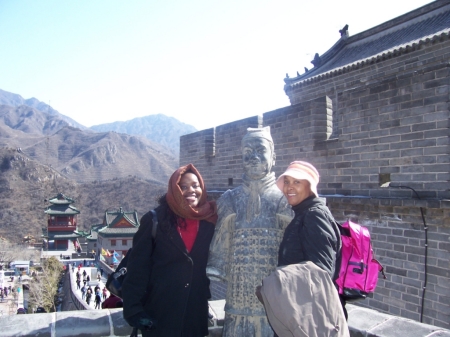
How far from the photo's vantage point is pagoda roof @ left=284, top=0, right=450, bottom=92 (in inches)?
339

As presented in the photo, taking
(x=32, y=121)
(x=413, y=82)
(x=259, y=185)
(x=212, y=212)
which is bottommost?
(x=212, y=212)

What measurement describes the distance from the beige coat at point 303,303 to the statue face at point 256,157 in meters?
0.93

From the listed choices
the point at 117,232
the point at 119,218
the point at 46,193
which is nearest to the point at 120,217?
the point at 119,218

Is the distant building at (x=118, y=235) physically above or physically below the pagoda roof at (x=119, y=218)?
below

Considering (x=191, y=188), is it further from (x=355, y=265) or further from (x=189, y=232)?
(x=355, y=265)

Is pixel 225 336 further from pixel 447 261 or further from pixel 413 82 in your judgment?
pixel 413 82

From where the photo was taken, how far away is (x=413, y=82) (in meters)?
4.88

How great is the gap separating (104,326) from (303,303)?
166 cm

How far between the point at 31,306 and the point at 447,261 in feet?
85.1

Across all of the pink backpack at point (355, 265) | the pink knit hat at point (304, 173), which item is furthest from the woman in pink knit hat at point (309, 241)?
the pink backpack at point (355, 265)

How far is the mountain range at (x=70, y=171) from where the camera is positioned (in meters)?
67.6

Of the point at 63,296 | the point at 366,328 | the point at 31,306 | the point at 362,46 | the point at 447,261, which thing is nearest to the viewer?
the point at 366,328

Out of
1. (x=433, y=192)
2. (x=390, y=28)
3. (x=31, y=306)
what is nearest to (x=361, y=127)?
(x=433, y=192)

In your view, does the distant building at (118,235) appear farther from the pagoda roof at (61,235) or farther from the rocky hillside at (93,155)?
the rocky hillside at (93,155)
